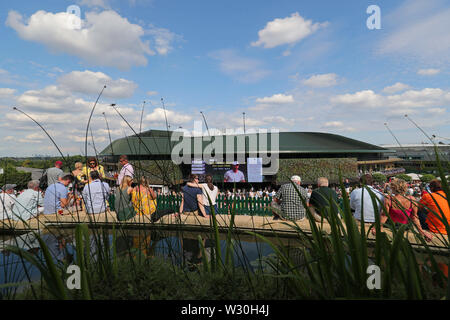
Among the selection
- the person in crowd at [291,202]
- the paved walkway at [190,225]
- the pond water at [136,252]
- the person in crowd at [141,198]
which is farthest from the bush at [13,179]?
the person in crowd at [291,202]

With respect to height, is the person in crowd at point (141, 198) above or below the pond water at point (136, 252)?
above

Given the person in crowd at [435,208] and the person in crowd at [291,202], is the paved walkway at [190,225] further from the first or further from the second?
the person in crowd at [291,202]

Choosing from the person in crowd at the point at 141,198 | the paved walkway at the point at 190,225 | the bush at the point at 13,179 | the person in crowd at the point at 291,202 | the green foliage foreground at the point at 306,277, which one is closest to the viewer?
the green foliage foreground at the point at 306,277

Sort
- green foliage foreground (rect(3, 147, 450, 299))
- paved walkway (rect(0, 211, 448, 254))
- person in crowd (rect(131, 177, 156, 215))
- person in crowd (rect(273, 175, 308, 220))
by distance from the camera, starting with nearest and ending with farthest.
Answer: green foliage foreground (rect(3, 147, 450, 299)) < paved walkway (rect(0, 211, 448, 254)) < person in crowd (rect(131, 177, 156, 215)) < person in crowd (rect(273, 175, 308, 220))

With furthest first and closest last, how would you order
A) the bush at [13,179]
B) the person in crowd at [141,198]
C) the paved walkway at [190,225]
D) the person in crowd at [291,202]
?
the person in crowd at [291,202]
the bush at [13,179]
the person in crowd at [141,198]
the paved walkway at [190,225]

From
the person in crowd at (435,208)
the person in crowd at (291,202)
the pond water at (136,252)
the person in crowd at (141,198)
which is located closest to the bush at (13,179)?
the pond water at (136,252)

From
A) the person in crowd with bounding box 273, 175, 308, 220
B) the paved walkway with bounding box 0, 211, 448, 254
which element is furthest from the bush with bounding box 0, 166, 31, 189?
the person in crowd with bounding box 273, 175, 308, 220

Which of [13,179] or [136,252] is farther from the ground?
[13,179]

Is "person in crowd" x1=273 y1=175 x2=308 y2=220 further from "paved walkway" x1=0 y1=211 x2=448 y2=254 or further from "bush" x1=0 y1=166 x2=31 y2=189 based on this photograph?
"bush" x1=0 y1=166 x2=31 y2=189

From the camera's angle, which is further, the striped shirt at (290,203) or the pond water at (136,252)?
the striped shirt at (290,203)

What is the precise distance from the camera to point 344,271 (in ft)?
4.41

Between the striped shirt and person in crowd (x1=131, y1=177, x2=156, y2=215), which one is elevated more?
person in crowd (x1=131, y1=177, x2=156, y2=215)

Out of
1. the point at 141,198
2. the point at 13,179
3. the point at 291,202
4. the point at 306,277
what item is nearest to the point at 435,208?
the point at 291,202

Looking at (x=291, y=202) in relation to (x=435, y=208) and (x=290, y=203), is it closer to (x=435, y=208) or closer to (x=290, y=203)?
(x=290, y=203)
